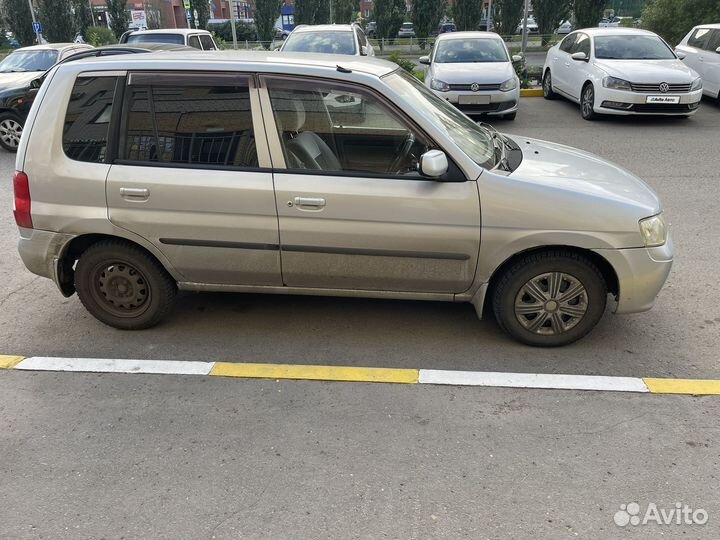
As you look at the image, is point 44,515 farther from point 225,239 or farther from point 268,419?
point 225,239

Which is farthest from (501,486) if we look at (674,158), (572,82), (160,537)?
(572,82)

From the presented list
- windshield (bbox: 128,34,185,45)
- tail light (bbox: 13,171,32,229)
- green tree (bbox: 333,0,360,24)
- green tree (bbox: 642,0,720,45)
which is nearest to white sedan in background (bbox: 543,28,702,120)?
green tree (bbox: 642,0,720,45)

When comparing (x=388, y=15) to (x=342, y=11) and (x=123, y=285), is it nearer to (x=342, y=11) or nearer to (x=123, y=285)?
(x=342, y=11)

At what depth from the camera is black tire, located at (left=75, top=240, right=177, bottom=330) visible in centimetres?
390

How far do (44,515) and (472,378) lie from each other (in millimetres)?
2274

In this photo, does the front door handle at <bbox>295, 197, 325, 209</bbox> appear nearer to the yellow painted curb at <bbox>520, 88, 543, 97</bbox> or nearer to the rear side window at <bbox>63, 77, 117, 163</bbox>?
the rear side window at <bbox>63, 77, 117, 163</bbox>

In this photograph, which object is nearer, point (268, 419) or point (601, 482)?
point (601, 482)

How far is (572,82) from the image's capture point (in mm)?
12000

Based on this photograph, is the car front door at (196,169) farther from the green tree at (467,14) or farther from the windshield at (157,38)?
the green tree at (467,14)

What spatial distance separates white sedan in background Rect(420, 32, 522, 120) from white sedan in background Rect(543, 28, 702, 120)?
142 cm

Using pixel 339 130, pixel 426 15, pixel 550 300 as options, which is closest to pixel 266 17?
pixel 426 15

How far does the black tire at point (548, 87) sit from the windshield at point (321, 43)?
14.9 feet

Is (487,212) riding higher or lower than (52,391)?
higher

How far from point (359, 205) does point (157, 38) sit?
1271 centimetres
